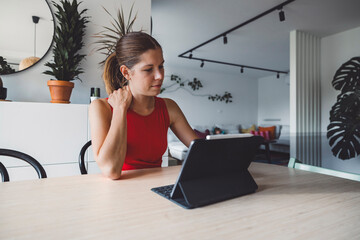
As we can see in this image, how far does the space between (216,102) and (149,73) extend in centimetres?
666

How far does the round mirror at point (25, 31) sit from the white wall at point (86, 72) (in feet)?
0.27

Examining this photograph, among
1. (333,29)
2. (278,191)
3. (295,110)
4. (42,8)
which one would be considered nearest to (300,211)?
(278,191)

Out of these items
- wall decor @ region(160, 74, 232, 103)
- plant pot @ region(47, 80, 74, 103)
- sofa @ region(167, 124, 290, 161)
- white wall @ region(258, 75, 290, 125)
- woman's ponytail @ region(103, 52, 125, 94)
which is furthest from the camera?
white wall @ region(258, 75, 290, 125)

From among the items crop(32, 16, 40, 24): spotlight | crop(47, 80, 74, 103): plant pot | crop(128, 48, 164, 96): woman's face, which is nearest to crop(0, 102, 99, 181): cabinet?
crop(47, 80, 74, 103): plant pot

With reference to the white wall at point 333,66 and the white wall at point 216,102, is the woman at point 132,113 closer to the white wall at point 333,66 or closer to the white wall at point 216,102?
the white wall at point 333,66

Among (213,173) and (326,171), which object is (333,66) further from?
(213,173)

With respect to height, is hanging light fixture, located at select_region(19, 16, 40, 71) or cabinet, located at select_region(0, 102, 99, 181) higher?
hanging light fixture, located at select_region(19, 16, 40, 71)

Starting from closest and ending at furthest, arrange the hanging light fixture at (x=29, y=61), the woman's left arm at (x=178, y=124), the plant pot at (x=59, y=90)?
the woman's left arm at (x=178, y=124), the plant pot at (x=59, y=90), the hanging light fixture at (x=29, y=61)

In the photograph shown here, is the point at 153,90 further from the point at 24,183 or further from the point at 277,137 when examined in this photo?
the point at 277,137

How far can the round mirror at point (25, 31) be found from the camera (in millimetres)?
1907

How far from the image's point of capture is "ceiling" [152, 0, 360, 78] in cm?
321

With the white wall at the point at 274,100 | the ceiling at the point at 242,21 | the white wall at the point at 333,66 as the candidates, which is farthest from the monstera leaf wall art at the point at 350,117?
the white wall at the point at 274,100

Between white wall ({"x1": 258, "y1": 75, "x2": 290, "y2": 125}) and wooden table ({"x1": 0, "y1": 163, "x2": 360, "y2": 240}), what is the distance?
7.27 metres

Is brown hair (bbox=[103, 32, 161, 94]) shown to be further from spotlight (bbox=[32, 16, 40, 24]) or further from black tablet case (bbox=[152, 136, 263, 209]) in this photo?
spotlight (bbox=[32, 16, 40, 24])
